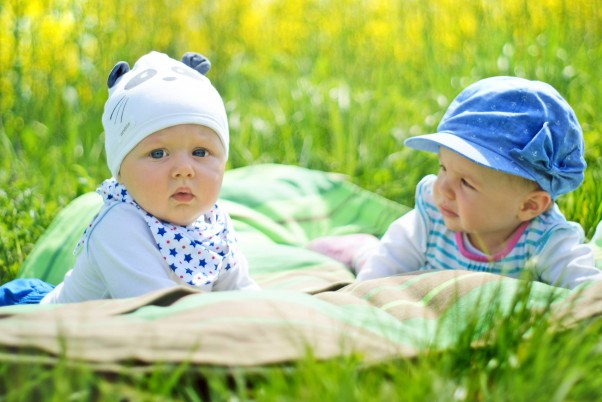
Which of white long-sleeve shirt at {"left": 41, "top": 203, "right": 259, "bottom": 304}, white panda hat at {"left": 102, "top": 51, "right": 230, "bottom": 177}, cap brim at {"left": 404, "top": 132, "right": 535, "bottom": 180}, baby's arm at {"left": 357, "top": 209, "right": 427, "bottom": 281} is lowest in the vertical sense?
baby's arm at {"left": 357, "top": 209, "right": 427, "bottom": 281}

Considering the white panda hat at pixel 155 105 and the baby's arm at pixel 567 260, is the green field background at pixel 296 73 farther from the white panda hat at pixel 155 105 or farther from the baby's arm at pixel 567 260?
the white panda hat at pixel 155 105

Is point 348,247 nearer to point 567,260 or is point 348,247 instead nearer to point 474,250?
point 474,250

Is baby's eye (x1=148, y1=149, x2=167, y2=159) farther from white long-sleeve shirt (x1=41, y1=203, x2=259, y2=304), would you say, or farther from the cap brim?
the cap brim

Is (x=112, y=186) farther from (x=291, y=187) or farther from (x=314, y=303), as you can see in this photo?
(x=291, y=187)

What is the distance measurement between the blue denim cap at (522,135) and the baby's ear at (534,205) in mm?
31

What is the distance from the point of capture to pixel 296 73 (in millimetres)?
5965

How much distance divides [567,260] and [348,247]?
1.00 meters

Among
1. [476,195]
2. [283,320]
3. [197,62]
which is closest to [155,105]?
[197,62]

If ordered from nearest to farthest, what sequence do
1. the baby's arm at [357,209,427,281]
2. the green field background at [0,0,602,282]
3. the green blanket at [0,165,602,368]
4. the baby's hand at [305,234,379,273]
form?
the green blanket at [0,165,602,368]
the baby's arm at [357,209,427,281]
the baby's hand at [305,234,379,273]
the green field background at [0,0,602,282]

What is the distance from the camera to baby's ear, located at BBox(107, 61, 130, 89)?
3.10 metres

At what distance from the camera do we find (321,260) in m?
3.73

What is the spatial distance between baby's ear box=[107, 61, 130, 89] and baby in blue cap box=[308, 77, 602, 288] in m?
1.00

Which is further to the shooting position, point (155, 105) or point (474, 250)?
point (474, 250)

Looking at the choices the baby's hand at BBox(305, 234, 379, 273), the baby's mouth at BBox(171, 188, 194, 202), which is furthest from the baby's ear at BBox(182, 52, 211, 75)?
the baby's hand at BBox(305, 234, 379, 273)
